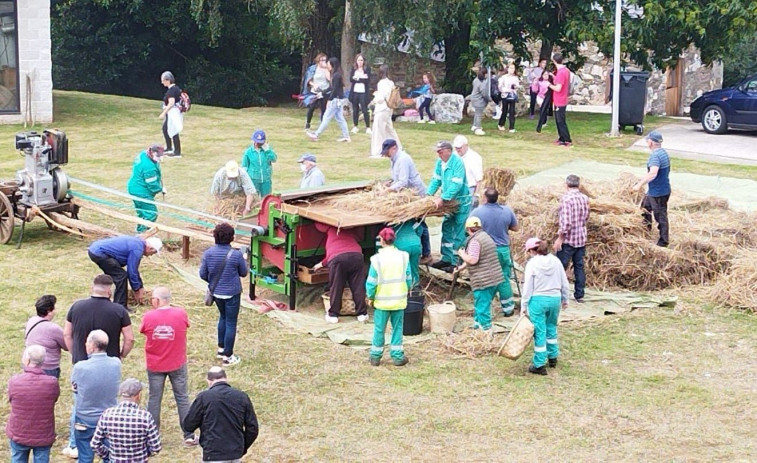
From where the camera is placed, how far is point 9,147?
21.9 meters

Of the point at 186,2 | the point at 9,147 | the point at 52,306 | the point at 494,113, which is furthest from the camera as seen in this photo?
the point at 186,2

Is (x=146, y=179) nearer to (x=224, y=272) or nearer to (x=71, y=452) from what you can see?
(x=224, y=272)

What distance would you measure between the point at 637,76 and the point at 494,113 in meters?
5.65

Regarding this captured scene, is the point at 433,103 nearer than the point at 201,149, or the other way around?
the point at 201,149

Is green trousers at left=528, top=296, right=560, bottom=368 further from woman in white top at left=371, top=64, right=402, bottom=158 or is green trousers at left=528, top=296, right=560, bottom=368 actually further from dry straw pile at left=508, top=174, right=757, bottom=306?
woman in white top at left=371, top=64, right=402, bottom=158

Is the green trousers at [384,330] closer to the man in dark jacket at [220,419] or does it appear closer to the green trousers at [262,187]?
the man in dark jacket at [220,419]

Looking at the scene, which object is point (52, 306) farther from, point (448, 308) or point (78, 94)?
point (78, 94)

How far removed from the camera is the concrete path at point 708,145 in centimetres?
2261

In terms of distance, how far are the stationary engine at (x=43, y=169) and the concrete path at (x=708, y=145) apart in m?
13.1

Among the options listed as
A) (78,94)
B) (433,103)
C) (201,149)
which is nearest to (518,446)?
(201,149)

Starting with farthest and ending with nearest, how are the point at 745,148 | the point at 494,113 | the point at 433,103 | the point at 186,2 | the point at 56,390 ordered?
the point at 186,2, the point at 494,113, the point at 433,103, the point at 745,148, the point at 56,390

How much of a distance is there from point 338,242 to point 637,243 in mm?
4041

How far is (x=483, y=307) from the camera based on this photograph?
11703mm

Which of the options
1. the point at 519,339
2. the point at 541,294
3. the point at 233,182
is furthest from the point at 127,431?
the point at 233,182
